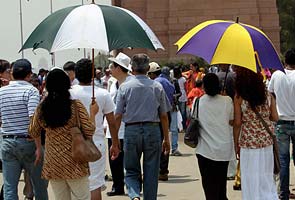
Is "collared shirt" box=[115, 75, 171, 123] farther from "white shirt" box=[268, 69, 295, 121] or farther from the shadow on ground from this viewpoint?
the shadow on ground

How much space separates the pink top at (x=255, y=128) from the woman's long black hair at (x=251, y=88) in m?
0.07

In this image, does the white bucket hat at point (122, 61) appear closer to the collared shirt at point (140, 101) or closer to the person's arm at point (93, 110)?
the collared shirt at point (140, 101)

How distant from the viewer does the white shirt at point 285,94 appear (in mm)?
9578

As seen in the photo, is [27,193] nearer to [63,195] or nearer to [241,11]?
[63,195]

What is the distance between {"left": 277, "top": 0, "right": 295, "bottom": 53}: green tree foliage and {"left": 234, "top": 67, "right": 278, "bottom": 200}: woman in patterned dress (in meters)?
53.8

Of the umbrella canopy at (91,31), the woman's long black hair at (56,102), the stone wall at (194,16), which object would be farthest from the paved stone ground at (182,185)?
the stone wall at (194,16)

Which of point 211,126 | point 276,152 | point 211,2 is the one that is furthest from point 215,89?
point 211,2

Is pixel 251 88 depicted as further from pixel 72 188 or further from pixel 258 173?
pixel 72 188

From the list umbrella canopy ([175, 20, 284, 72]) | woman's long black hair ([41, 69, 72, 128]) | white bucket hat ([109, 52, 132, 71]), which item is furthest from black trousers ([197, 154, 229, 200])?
white bucket hat ([109, 52, 132, 71])

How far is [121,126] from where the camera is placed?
1071cm

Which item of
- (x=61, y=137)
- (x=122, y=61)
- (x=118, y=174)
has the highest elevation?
(x=122, y=61)

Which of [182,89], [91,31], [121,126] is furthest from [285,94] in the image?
[182,89]

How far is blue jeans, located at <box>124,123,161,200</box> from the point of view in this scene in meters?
8.62

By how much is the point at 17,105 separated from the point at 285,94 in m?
3.49
